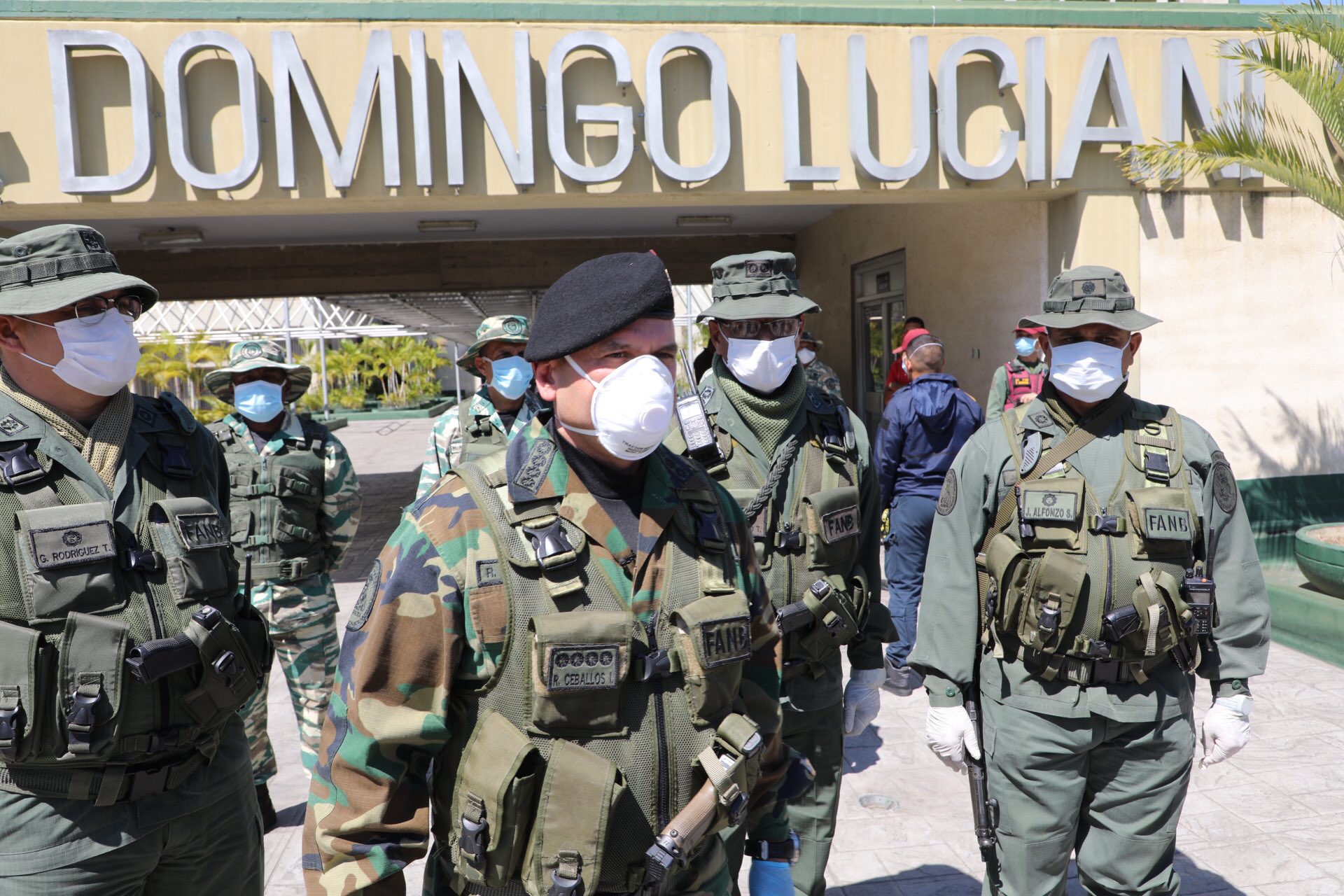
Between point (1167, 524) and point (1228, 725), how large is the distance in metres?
0.67

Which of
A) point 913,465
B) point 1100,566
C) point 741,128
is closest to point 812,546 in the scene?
point 1100,566

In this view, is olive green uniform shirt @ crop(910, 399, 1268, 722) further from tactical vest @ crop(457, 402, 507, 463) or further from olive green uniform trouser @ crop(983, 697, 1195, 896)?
tactical vest @ crop(457, 402, 507, 463)

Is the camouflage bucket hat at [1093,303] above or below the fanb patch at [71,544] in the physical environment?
above

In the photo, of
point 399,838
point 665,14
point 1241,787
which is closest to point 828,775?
point 399,838

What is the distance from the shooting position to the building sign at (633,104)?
7.05 m

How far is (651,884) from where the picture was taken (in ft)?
5.64

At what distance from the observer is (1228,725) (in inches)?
113

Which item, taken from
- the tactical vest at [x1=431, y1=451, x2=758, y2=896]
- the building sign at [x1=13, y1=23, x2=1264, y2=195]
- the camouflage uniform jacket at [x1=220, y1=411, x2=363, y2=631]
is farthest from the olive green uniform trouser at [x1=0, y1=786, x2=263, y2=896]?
the building sign at [x1=13, y1=23, x2=1264, y2=195]

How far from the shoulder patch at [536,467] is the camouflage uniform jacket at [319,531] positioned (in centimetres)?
306

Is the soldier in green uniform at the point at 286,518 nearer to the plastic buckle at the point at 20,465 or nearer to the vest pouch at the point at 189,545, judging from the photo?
the vest pouch at the point at 189,545

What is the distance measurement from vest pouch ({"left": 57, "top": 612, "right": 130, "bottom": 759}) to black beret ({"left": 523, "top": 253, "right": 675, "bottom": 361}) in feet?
4.16

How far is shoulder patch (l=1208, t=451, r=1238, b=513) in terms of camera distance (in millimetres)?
2926

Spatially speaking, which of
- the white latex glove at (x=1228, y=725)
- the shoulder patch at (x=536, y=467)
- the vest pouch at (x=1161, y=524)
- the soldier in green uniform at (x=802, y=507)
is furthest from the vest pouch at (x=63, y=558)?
the white latex glove at (x=1228, y=725)

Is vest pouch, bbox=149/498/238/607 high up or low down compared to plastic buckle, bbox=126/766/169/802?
up
